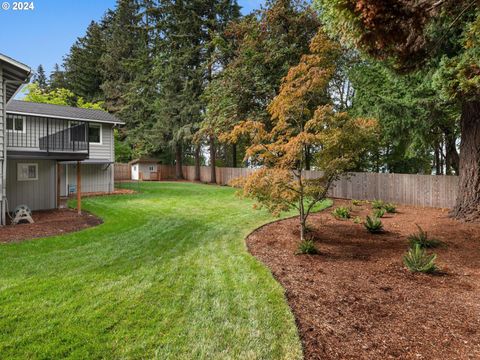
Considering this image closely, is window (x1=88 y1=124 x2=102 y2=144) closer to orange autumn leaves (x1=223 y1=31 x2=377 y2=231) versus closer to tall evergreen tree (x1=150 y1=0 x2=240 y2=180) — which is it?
tall evergreen tree (x1=150 y1=0 x2=240 y2=180)

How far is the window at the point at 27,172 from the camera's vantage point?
1062 cm

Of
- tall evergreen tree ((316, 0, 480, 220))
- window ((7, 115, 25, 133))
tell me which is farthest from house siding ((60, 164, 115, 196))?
tall evergreen tree ((316, 0, 480, 220))

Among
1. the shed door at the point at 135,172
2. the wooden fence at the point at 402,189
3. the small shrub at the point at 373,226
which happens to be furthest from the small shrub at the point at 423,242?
the shed door at the point at 135,172

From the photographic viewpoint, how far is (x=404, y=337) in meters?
3.07

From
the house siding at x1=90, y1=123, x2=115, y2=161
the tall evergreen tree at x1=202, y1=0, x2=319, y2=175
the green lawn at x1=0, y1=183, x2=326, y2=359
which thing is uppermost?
the tall evergreen tree at x1=202, y1=0, x2=319, y2=175

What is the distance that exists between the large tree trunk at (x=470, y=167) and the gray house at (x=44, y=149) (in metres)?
11.9

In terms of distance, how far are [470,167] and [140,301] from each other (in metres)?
9.64

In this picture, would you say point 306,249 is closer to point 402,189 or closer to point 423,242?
point 423,242

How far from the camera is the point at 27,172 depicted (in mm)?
10828

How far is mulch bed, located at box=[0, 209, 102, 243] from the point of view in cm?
695

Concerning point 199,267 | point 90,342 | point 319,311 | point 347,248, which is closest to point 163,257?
point 199,267

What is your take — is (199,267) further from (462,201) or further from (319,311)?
(462,201)

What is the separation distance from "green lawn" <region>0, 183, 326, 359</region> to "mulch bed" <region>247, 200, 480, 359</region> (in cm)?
35

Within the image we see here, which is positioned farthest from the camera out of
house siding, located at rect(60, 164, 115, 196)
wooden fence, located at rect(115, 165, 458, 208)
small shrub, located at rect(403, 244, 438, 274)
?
house siding, located at rect(60, 164, 115, 196)
